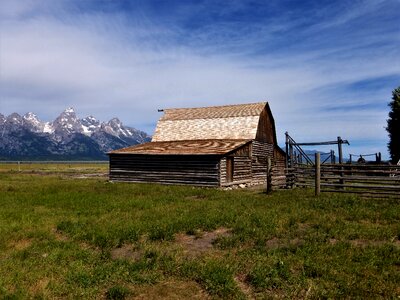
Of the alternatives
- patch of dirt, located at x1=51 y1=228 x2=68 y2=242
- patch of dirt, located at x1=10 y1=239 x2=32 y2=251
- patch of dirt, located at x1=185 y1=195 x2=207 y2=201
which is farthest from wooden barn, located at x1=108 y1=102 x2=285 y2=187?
patch of dirt, located at x1=10 y1=239 x2=32 y2=251

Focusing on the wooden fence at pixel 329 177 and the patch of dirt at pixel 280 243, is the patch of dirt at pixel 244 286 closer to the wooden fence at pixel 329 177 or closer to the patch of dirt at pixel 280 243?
the patch of dirt at pixel 280 243

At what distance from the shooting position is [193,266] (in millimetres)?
8109

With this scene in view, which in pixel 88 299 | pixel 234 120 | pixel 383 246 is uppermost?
pixel 234 120

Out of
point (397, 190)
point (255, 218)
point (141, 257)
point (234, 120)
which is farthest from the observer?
point (234, 120)

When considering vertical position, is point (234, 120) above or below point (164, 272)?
above

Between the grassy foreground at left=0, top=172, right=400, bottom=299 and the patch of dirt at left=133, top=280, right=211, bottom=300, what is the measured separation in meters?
0.02

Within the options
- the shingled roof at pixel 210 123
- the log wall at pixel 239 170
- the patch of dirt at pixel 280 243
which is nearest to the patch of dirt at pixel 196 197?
the log wall at pixel 239 170

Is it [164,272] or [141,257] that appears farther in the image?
[141,257]

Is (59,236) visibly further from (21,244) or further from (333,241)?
(333,241)

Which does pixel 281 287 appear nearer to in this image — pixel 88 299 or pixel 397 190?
pixel 88 299

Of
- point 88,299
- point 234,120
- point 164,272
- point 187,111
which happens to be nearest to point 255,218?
point 164,272

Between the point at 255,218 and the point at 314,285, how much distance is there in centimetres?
556

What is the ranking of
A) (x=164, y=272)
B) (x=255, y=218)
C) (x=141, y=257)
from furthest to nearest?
(x=255, y=218)
(x=141, y=257)
(x=164, y=272)

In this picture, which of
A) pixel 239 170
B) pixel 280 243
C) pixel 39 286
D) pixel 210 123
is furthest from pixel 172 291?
pixel 210 123
